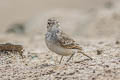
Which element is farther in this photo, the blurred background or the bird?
the blurred background

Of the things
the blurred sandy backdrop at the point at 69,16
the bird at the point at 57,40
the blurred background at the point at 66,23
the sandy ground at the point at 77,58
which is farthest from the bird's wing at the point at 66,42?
the blurred background at the point at 66,23

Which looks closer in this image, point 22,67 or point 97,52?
point 22,67

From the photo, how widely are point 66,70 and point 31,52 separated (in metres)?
3.09

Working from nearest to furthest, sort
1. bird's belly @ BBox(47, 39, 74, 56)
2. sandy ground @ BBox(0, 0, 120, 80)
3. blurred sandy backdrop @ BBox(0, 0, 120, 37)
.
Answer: sandy ground @ BBox(0, 0, 120, 80), bird's belly @ BBox(47, 39, 74, 56), blurred sandy backdrop @ BBox(0, 0, 120, 37)

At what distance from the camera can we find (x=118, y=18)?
755 inches

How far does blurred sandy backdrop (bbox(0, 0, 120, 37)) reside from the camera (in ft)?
61.7

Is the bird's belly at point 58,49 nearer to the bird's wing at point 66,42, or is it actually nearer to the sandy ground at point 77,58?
the bird's wing at point 66,42

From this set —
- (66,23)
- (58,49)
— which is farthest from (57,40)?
(66,23)

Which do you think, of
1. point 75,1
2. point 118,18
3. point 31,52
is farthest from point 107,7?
point 31,52

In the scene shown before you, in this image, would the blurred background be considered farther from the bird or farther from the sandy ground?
the bird

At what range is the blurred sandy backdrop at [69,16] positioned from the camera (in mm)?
18817

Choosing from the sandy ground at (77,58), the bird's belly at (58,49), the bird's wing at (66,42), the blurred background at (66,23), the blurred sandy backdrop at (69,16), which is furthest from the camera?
the blurred sandy backdrop at (69,16)

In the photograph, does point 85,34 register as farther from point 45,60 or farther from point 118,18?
point 45,60

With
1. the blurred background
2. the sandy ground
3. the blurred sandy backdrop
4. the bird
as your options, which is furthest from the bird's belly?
the blurred background
